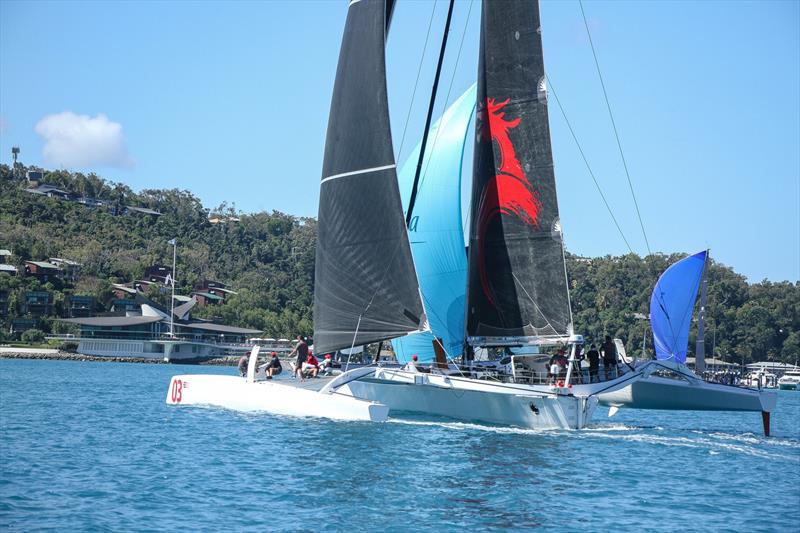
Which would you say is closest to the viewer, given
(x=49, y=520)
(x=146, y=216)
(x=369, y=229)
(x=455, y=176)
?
(x=49, y=520)

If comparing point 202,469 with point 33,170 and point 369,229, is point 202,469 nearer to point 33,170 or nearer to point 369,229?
point 369,229

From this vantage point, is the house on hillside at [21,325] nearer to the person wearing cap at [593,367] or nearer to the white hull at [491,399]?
the white hull at [491,399]

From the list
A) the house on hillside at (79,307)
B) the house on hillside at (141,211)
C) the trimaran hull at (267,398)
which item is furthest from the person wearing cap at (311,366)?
the house on hillside at (141,211)


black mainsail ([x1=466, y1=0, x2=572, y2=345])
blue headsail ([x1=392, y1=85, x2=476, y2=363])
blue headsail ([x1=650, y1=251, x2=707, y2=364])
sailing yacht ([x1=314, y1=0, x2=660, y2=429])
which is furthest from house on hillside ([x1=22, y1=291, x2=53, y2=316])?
black mainsail ([x1=466, y1=0, x2=572, y2=345])

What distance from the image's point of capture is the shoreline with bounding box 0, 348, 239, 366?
73700 millimetres

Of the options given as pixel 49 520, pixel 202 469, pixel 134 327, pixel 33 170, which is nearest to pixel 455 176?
pixel 202 469

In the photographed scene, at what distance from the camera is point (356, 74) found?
23328mm

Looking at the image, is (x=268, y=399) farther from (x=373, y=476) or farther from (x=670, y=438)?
(x=670, y=438)

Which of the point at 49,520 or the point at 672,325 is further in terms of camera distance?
the point at 672,325

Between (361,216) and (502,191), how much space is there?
3708mm

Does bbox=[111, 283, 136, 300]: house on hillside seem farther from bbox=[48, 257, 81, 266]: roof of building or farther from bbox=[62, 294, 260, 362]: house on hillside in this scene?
bbox=[48, 257, 81, 266]: roof of building

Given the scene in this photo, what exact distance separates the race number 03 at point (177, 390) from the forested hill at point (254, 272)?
61728 millimetres

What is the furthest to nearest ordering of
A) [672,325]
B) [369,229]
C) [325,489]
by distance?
[672,325] → [369,229] → [325,489]

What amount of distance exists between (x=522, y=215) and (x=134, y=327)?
69.0 metres
